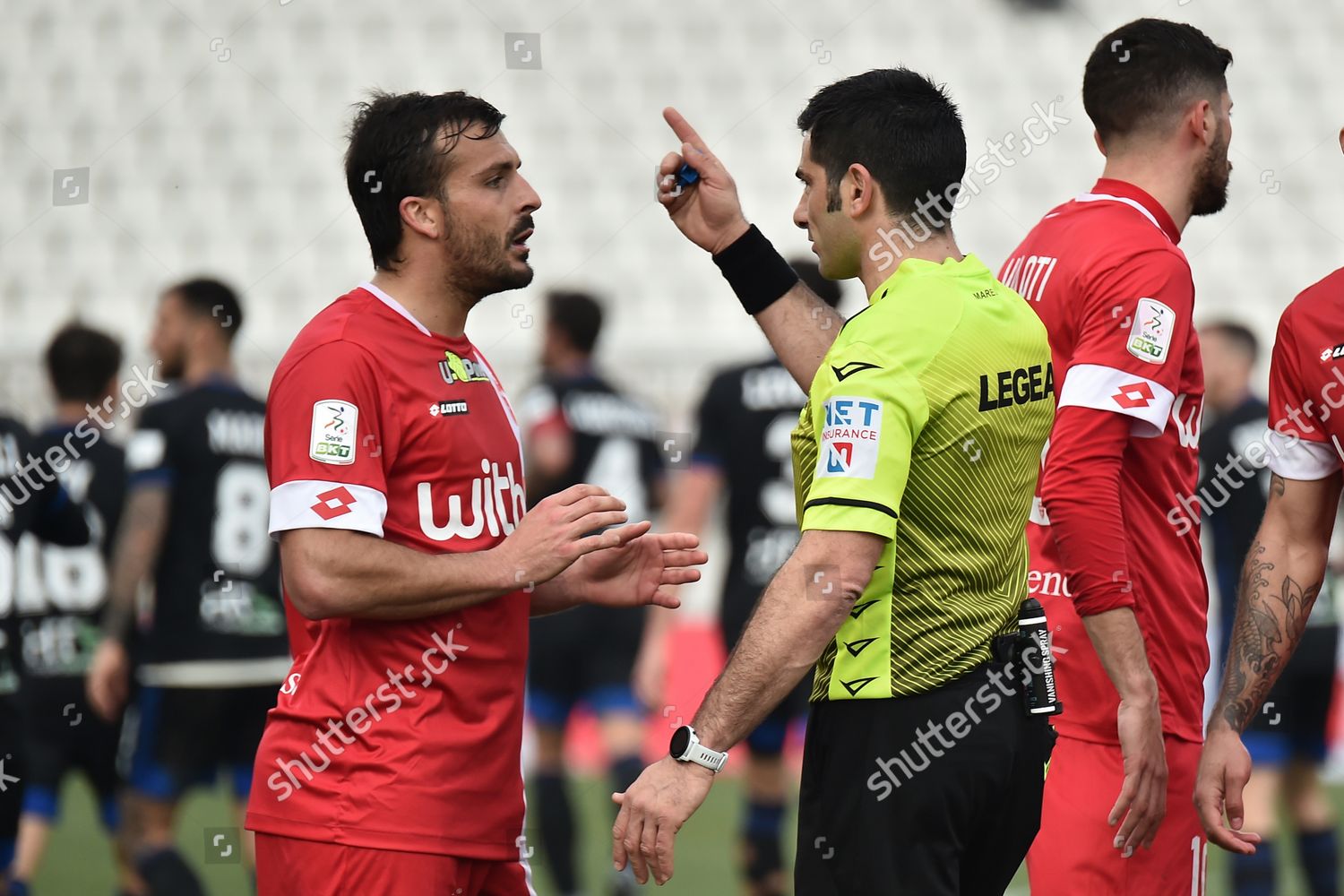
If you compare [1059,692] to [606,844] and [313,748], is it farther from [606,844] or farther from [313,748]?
[606,844]

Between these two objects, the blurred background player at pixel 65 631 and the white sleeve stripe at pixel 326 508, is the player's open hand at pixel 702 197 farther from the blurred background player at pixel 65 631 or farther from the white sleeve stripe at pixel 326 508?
the blurred background player at pixel 65 631

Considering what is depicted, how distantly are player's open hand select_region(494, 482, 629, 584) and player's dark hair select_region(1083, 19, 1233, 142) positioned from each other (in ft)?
4.98

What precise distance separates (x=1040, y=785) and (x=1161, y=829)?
19.8 inches

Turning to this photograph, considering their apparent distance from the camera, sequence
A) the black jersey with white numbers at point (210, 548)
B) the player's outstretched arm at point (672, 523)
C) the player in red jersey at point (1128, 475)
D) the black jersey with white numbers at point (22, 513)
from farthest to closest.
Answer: the player's outstretched arm at point (672, 523), the black jersey with white numbers at point (210, 548), the black jersey with white numbers at point (22, 513), the player in red jersey at point (1128, 475)

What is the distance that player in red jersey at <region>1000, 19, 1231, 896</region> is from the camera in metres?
3.26

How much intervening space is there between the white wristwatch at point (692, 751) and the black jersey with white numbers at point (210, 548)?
13.4ft

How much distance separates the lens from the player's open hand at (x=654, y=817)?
269 centimetres

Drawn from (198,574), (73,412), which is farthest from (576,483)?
(73,412)

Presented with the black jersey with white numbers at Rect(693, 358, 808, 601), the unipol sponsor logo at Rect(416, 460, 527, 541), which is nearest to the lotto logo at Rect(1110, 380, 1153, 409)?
the unipol sponsor logo at Rect(416, 460, 527, 541)

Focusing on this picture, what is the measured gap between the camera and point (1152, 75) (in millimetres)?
3594

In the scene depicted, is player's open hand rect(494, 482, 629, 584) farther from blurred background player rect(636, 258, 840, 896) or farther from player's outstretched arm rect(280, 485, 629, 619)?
blurred background player rect(636, 258, 840, 896)

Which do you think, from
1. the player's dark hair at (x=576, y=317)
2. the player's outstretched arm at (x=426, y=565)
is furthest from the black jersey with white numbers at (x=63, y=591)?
the player's outstretched arm at (x=426, y=565)

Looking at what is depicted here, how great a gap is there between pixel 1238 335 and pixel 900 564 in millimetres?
4982

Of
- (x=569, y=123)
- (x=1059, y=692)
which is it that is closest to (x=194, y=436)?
(x=1059, y=692)
